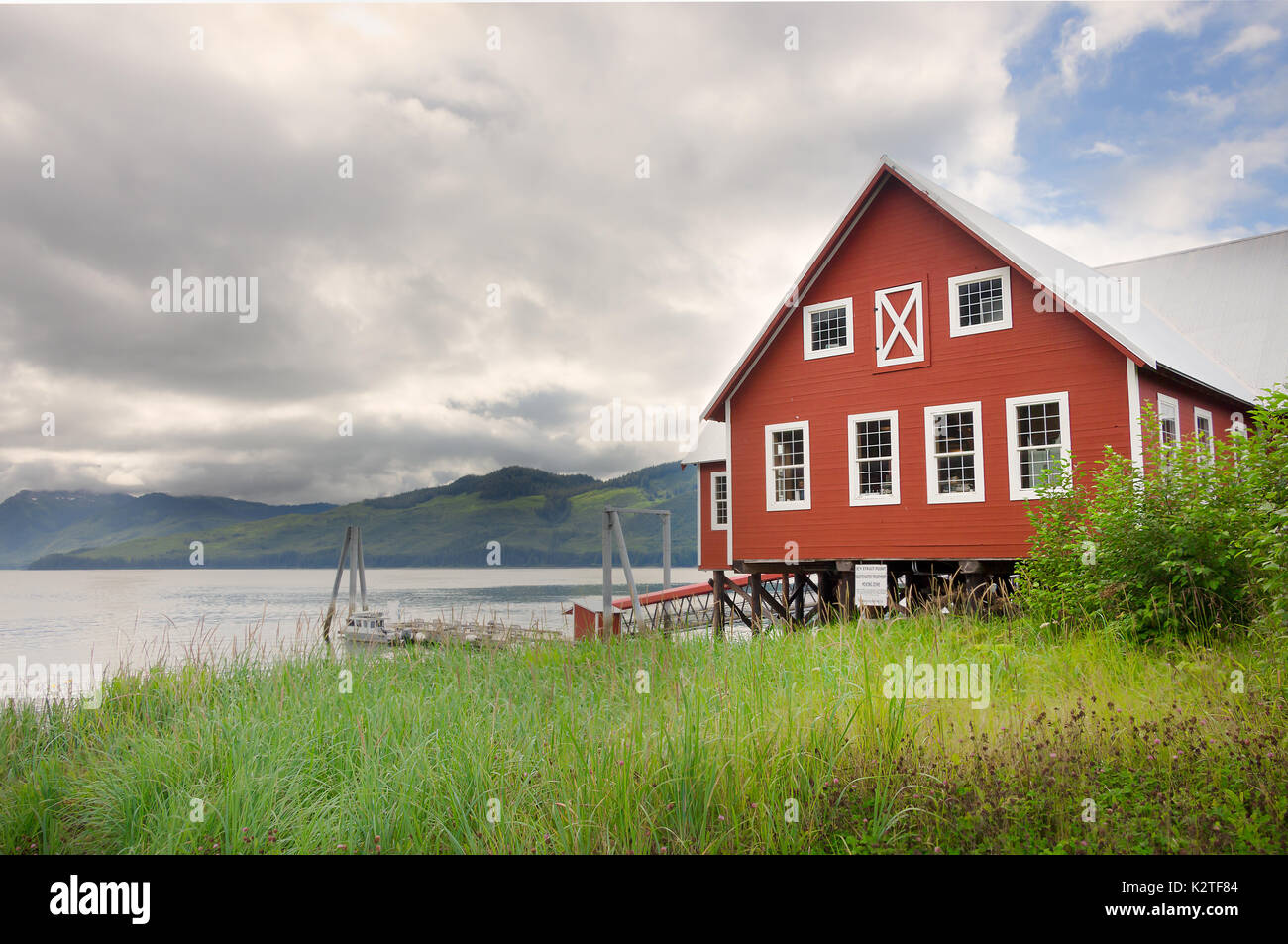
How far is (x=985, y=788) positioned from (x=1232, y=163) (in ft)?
49.0

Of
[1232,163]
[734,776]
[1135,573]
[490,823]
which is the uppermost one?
[1232,163]

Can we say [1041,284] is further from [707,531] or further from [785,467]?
[707,531]

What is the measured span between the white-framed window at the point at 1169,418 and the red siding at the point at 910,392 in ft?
4.07

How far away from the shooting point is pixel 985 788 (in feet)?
16.4

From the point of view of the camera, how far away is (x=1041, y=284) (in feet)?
49.7

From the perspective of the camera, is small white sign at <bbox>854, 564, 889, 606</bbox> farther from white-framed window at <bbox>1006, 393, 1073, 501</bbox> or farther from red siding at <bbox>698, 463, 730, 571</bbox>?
red siding at <bbox>698, 463, 730, 571</bbox>

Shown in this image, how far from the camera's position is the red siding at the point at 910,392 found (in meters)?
15.3

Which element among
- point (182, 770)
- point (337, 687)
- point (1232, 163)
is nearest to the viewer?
point (182, 770)

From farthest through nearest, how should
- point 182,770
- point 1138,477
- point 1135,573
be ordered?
1. point 1138,477
2. point 1135,573
3. point 182,770

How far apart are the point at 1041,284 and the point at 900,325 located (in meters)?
3.05
